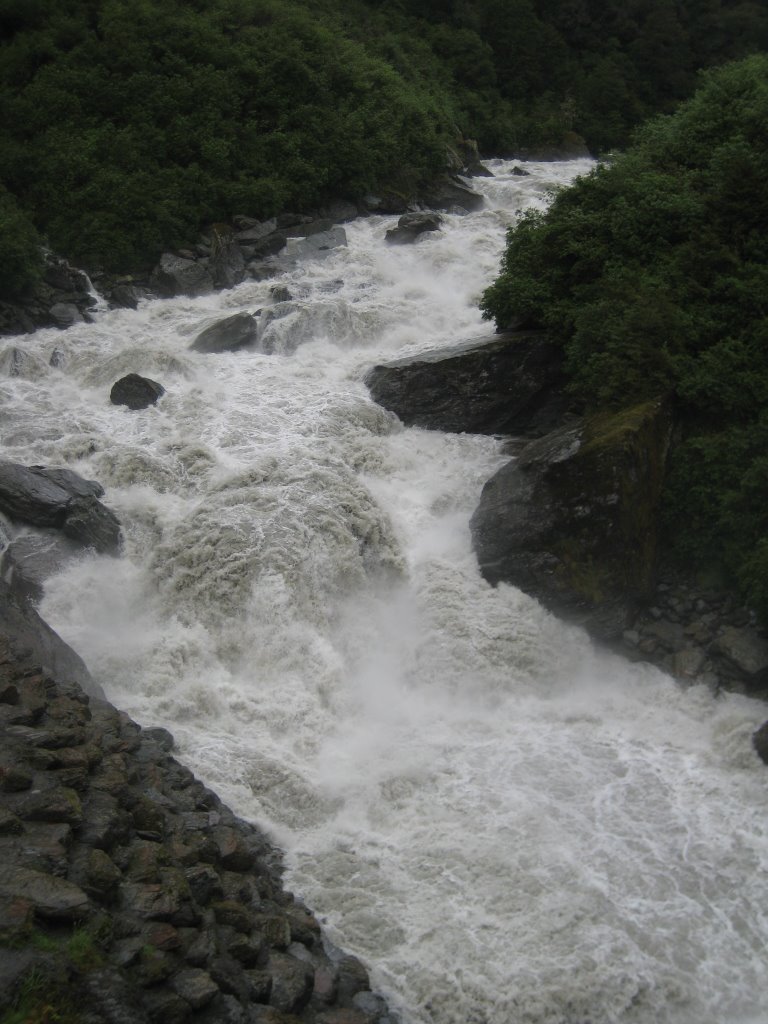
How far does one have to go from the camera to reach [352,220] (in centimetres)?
2684

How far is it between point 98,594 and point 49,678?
2.79 metres

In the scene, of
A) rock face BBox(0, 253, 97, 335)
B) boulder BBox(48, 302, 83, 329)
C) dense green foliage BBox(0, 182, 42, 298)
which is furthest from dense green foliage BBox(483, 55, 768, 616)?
dense green foliage BBox(0, 182, 42, 298)

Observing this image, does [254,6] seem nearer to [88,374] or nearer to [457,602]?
[88,374]

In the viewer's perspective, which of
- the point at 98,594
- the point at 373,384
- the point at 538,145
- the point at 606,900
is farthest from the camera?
the point at 538,145

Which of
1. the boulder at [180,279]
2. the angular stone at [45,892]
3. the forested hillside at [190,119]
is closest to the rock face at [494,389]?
the boulder at [180,279]

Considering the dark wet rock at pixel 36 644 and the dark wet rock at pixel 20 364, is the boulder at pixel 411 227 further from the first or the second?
the dark wet rock at pixel 36 644

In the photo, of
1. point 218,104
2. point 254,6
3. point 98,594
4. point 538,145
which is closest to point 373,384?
point 98,594

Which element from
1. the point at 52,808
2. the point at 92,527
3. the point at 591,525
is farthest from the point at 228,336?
the point at 52,808

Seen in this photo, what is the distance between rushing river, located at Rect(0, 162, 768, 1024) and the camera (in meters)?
8.28

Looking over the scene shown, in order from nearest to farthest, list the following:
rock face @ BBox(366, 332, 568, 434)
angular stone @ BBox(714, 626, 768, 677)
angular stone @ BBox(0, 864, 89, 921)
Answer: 1. angular stone @ BBox(0, 864, 89, 921)
2. angular stone @ BBox(714, 626, 768, 677)
3. rock face @ BBox(366, 332, 568, 434)

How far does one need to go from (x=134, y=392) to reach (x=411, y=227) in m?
11.3

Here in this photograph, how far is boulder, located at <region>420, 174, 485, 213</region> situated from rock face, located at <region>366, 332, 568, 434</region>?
512 inches

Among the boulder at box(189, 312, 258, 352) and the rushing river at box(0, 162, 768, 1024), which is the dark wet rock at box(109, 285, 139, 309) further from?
the boulder at box(189, 312, 258, 352)

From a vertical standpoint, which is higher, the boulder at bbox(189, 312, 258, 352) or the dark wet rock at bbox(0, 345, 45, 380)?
the boulder at bbox(189, 312, 258, 352)
